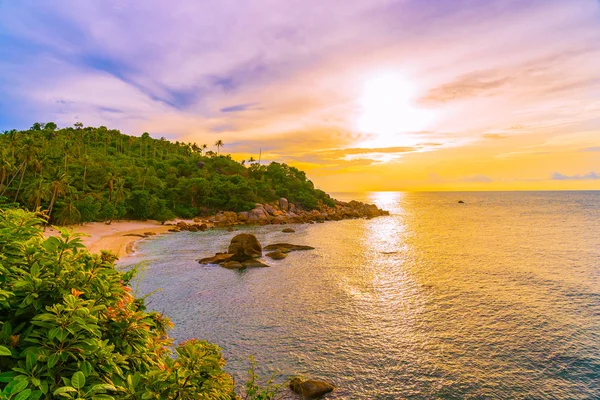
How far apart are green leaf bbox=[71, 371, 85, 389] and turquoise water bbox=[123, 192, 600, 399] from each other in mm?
4433

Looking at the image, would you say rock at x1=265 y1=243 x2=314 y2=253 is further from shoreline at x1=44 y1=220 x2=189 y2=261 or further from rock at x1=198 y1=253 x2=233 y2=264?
shoreline at x1=44 y1=220 x2=189 y2=261

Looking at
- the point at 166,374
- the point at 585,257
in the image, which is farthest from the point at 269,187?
the point at 166,374

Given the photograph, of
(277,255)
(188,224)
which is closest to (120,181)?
(188,224)

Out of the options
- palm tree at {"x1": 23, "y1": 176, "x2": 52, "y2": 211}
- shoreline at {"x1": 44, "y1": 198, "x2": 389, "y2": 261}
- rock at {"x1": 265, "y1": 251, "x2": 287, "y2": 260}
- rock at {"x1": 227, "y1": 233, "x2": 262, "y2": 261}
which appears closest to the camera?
rock at {"x1": 227, "y1": 233, "x2": 262, "y2": 261}

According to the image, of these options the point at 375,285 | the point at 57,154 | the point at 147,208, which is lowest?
the point at 375,285

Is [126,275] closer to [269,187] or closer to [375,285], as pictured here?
[375,285]

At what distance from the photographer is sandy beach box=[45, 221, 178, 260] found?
42906 millimetres

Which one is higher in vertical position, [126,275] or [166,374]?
[126,275]

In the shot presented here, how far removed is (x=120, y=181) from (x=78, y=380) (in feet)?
260

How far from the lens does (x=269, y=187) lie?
106062mm

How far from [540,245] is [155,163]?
108829 mm

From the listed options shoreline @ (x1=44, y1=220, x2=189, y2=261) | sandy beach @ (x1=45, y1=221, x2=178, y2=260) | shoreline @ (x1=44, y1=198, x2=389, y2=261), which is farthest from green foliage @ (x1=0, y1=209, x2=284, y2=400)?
sandy beach @ (x1=45, y1=221, x2=178, y2=260)

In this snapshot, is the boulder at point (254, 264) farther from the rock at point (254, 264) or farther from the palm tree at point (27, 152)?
the palm tree at point (27, 152)

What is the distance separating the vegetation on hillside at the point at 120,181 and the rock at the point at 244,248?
2052 cm
